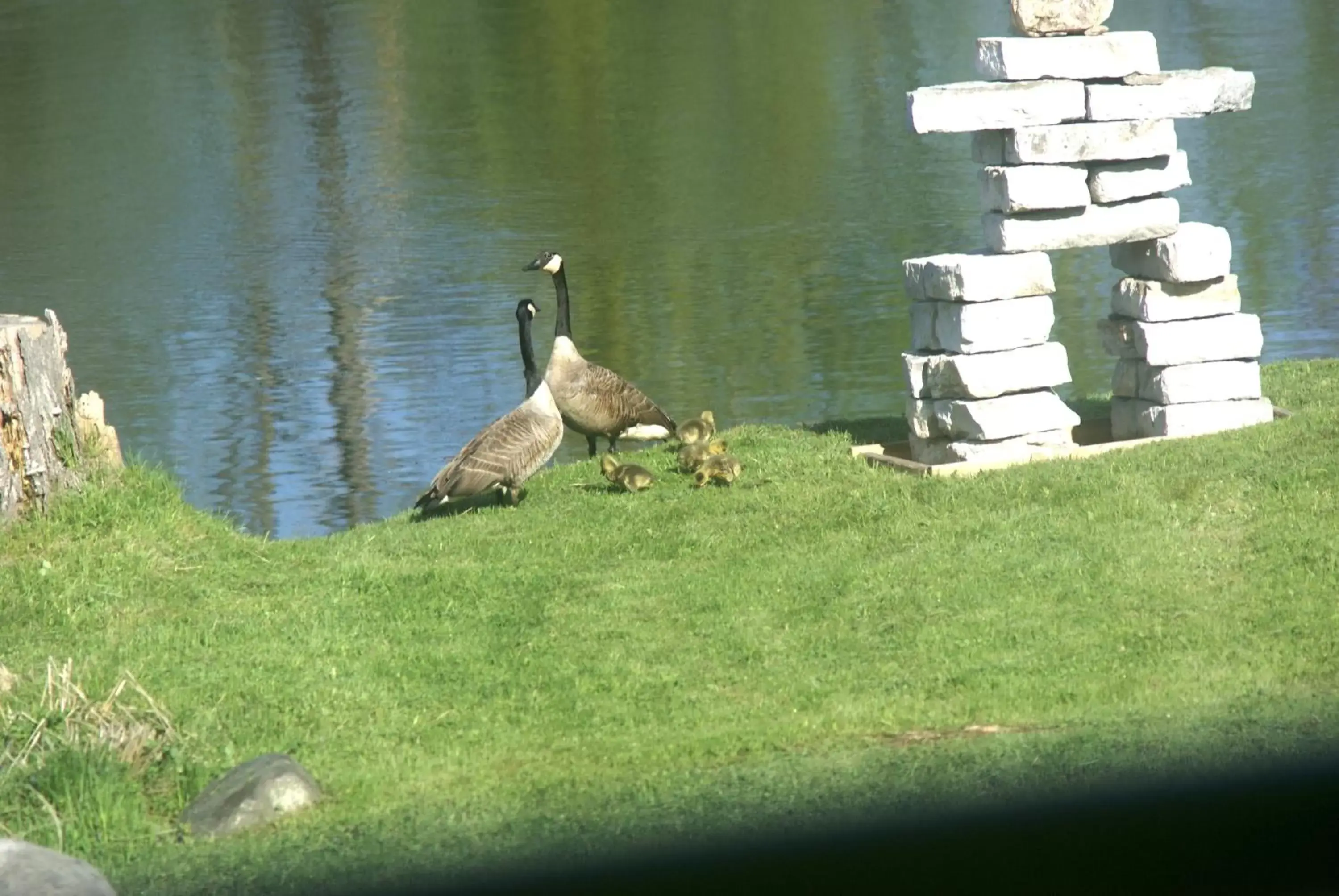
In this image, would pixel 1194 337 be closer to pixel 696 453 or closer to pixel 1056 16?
pixel 1056 16

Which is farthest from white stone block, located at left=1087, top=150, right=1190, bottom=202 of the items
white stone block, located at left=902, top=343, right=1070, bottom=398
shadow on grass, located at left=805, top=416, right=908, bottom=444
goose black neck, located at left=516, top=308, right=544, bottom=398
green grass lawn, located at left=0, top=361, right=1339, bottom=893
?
goose black neck, located at left=516, top=308, right=544, bottom=398

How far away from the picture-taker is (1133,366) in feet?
39.3

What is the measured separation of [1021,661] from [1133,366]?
178 inches

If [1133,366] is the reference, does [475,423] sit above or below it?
below

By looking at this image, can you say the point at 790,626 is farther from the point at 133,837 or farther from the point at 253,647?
the point at 133,837

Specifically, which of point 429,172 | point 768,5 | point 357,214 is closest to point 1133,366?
point 357,214

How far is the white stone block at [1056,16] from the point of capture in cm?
1124

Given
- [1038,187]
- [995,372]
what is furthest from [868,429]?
[1038,187]

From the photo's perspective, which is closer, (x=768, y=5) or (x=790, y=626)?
(x=790, y=626)

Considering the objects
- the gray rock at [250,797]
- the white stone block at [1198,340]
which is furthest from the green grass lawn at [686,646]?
the white stone block at [1198,340]

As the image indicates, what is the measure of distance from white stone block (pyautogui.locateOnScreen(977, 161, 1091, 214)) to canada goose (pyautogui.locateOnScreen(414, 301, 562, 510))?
306 centimetres

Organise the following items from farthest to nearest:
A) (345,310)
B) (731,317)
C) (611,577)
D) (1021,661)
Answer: (345,310) < (731,317) < (611,577) < (1021,661)

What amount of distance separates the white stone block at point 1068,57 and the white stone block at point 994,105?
0.07m

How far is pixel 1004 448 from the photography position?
11.4 m
